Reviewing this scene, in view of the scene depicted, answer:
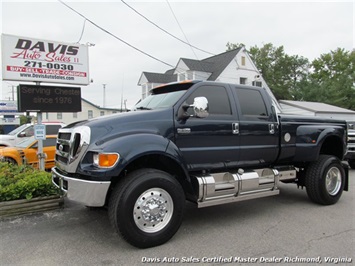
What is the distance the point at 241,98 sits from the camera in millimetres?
5098

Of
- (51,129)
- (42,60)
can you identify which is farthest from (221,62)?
(42,60)

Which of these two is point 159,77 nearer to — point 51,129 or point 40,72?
point 51,129

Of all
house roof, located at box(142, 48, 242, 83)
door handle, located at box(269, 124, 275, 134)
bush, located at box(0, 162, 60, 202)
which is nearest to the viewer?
bush, located at box(0, 162, 60, 202)

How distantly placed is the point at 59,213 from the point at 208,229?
2660 mm

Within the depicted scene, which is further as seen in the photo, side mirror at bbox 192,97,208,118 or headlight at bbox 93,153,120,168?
side mirror at bbox 192,97,208,118

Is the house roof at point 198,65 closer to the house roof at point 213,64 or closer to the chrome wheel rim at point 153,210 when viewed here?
the house roof at point 213,64

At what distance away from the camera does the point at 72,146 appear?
151 inches

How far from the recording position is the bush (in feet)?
16.4

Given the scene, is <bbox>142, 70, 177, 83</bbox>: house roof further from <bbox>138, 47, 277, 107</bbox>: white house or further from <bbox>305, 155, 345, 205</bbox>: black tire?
<bbox>305, 155, 345, 205</bbox>: black tire

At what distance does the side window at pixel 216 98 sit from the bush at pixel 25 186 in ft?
10.4

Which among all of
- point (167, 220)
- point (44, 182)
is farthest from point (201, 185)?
point (44, 182)

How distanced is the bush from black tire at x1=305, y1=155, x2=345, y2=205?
484cm

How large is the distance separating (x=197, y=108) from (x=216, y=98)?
2.91 feet

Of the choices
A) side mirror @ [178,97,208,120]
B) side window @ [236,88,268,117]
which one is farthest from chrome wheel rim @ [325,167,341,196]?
side mirror @ [178,97,208,120]
